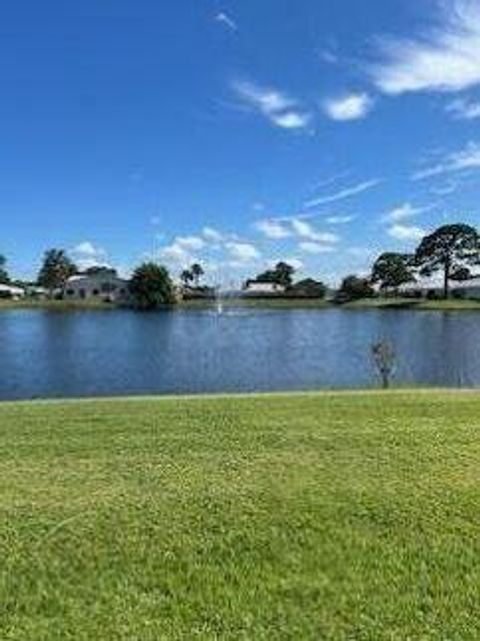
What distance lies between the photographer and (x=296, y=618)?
5500 mm

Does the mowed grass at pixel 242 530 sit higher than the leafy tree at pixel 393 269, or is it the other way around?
the leafy tree at pixel 393 269

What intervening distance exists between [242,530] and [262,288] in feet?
586

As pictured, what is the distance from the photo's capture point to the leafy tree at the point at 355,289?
15475 centimetres

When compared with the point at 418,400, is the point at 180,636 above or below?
below

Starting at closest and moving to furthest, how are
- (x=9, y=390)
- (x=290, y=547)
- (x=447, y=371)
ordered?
(x=290, y=547) → (x=9, y=390) → (x=447, y=371)

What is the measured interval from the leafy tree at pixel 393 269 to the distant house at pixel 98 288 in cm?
4320

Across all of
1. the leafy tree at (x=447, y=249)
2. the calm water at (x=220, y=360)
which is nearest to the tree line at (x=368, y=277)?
the leafy tree at (x=447, y=249)

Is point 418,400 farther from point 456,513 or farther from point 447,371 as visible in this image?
point 447,371

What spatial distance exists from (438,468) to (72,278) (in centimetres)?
17627

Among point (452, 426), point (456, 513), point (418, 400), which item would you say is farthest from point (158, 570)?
point (418, 400)

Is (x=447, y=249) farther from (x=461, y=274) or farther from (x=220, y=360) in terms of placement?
(x=220, y=360)

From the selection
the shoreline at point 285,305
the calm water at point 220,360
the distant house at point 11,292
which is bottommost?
the calm water at point 220,360

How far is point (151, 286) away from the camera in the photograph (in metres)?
154

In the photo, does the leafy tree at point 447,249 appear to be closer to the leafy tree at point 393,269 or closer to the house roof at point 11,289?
the leafy tree at point 393,269
